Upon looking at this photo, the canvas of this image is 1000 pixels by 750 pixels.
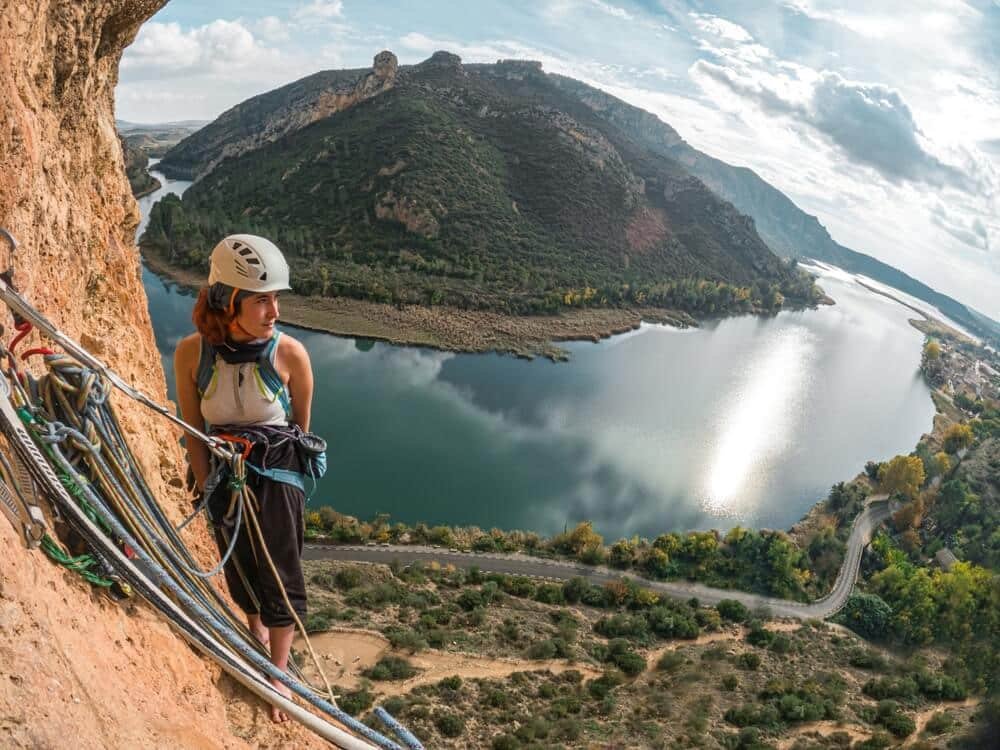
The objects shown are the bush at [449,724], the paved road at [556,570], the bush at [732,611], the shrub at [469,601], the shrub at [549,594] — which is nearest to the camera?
the bush at [449,724]

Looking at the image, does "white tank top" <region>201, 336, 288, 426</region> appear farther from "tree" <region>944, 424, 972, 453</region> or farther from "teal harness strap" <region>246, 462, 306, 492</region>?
"tree" <region>944, 424, 972, 453</region>

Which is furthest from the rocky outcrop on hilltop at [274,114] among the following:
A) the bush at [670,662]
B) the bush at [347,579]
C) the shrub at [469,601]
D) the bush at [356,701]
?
the bush at [356,701]

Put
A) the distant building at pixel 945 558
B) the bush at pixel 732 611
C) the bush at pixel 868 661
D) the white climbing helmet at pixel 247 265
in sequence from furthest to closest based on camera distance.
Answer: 1. the distant building at pixel 945 558
2. the bush at pixel 732 611
3. the bush at pixel 868 661
4. the white climbing helmet at pixel 247 265

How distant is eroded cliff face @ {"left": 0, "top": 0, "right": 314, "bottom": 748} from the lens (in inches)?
65.8

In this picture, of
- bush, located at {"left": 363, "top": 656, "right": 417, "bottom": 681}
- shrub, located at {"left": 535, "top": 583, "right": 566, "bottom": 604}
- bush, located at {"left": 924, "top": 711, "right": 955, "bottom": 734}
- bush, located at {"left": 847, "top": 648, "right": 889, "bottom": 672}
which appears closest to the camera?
bush, located at {"left": 363, "top": 656, "right": 417, "bottom": 681}

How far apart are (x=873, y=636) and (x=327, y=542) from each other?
23876 millimetres

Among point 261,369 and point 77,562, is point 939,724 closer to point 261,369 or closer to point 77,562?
point 261,369

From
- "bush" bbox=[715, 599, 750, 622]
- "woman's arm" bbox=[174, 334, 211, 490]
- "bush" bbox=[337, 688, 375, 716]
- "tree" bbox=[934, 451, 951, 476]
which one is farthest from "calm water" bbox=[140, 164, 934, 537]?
"woman's arm" bbox=[174, 334, 211, 490]

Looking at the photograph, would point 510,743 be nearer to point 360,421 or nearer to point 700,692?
point 700,692

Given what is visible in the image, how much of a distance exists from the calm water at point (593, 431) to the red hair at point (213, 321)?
85.3ft

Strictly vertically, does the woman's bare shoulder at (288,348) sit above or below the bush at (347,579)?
above

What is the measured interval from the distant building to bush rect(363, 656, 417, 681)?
104 feet

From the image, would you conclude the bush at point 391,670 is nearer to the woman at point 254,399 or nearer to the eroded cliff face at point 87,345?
the eroded cliff face at point 87,345

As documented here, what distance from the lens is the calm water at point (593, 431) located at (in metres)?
30.4
